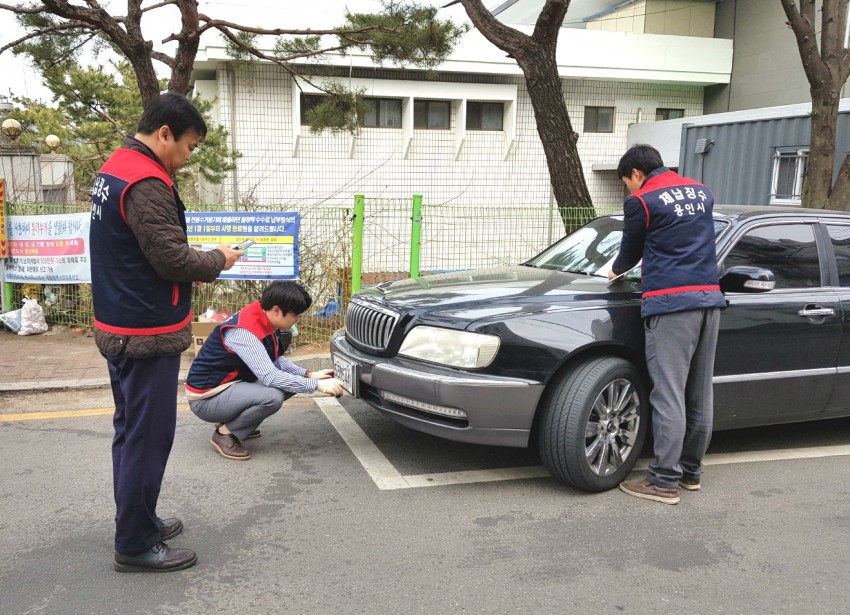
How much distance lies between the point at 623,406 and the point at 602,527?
719 millimetres

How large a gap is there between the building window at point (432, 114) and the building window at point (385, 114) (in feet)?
1.25

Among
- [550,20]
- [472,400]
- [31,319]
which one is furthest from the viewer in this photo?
[550,20]

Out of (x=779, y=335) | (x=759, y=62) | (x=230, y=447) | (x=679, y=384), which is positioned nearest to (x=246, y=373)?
(x=230, y=447)

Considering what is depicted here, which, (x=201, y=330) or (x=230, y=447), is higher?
(x=201, y=330)

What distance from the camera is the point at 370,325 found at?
4.31m

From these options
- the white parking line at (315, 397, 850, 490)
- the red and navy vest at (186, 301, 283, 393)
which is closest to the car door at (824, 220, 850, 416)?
the white parking line at (315, 397, 850, 490)

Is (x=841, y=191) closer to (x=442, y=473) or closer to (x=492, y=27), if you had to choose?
(x=492, y=27)

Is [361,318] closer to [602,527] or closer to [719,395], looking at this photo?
[602,527]

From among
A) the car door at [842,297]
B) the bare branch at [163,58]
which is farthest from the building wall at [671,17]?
the car door at [842,297]

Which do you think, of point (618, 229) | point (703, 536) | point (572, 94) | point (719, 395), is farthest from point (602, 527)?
point (572, 94)

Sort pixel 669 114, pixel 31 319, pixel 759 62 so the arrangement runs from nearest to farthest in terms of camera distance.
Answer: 1. pixel 31 319
2. pixel 759 62
3. pixel 669 114

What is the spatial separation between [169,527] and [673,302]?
272cm

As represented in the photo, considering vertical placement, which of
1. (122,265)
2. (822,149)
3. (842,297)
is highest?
(822,149)

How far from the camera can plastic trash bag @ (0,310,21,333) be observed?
795 cm
